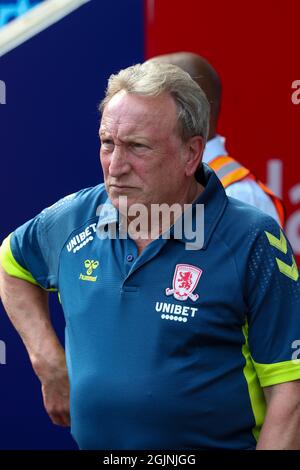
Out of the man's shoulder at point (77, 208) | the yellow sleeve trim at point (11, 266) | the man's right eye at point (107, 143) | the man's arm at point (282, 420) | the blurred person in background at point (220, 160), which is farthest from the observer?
the blurred person in background at point (220, 160)

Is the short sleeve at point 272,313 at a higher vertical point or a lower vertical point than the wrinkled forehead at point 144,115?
lower

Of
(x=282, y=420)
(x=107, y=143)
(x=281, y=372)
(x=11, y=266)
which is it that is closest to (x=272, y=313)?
(x=281, y=372)

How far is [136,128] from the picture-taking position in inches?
102

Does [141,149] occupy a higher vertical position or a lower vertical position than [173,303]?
higher

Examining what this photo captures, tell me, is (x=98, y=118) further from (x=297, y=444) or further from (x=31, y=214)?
(x=297, y=444)

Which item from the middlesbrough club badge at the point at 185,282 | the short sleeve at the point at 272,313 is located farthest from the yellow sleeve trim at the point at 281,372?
the middlesbrough club badge at the point at 185,282

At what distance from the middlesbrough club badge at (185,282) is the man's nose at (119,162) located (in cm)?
27

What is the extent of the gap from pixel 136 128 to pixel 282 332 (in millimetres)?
595

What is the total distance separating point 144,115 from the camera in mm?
2582

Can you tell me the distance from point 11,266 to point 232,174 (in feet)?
3.00

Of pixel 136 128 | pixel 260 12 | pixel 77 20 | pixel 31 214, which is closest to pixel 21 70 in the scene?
pixel 77 20

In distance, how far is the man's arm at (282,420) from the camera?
2502mm

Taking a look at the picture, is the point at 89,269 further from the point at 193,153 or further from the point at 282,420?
the point at 282,420

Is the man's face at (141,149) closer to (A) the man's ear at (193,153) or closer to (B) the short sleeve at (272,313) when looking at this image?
(A) the man's ear at (193,153)
